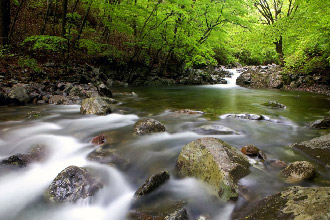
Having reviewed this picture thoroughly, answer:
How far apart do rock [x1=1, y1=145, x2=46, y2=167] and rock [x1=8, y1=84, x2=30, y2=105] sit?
13.9 ft

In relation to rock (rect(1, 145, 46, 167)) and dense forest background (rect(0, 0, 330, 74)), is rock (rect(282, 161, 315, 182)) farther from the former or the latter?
dense forest background (rect(0, 0, 330, 74))

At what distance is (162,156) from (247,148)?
5.01 feet

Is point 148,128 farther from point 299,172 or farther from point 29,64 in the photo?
point 29,64

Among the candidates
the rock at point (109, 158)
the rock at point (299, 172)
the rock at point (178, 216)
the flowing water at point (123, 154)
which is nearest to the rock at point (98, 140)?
the flowing water at point (123, 154)

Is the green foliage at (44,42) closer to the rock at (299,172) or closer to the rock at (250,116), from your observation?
the rock at (250,116)

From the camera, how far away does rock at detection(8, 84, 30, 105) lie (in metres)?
7.14

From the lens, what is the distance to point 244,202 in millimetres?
2600

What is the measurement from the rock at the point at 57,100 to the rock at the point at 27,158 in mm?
4319

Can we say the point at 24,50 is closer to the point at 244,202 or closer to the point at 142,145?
the point at 142,145

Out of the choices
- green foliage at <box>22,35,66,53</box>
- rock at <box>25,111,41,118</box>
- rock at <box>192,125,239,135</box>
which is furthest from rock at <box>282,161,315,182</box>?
green foliage at <box>22,35,66,53</box>

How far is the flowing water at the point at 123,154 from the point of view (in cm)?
266

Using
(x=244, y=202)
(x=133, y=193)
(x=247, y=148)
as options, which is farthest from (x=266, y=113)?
(x=133, y=193)

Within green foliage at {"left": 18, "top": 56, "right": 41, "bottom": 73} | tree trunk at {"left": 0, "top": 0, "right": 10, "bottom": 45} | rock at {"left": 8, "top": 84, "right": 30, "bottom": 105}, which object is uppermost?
tree trunk at {"left": 0, "top": 0, "right": 10, "bottom": 45}

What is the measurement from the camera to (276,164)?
11.3 feet
